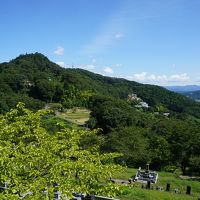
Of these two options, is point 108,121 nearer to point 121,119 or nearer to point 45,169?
point 121,119

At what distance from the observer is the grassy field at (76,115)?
111m

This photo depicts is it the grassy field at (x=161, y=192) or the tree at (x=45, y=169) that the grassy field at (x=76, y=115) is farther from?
the tree at (x=45, y=169)

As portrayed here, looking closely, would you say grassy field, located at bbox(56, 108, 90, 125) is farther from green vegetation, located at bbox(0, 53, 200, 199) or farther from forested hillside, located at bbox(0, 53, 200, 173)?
forested hillside, located at bbox(0, 53, 200, 173)

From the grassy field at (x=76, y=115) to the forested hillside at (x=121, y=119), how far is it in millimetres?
3123

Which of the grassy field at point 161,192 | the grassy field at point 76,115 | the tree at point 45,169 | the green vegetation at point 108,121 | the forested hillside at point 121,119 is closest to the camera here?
the tree at point 45,169

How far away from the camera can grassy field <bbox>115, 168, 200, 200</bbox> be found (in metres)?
24.4

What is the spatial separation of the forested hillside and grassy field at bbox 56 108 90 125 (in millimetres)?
Result: 3123

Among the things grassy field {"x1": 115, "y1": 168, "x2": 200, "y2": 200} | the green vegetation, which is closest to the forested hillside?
the green vegetation

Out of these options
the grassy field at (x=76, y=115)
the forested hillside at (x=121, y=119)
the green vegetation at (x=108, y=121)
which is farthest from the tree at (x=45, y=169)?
the grassy field at (x=76, y=115)

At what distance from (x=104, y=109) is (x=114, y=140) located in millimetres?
60721

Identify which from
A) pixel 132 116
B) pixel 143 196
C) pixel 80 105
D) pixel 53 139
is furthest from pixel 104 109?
pixel 53 139

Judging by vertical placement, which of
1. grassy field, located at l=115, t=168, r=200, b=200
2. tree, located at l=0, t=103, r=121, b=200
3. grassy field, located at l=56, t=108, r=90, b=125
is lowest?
grassy field, located at l=115, t=168, r=200, b=200

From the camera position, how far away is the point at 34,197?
34.9 feet

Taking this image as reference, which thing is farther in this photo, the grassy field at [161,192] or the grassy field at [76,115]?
the grassy field at [76,115]
